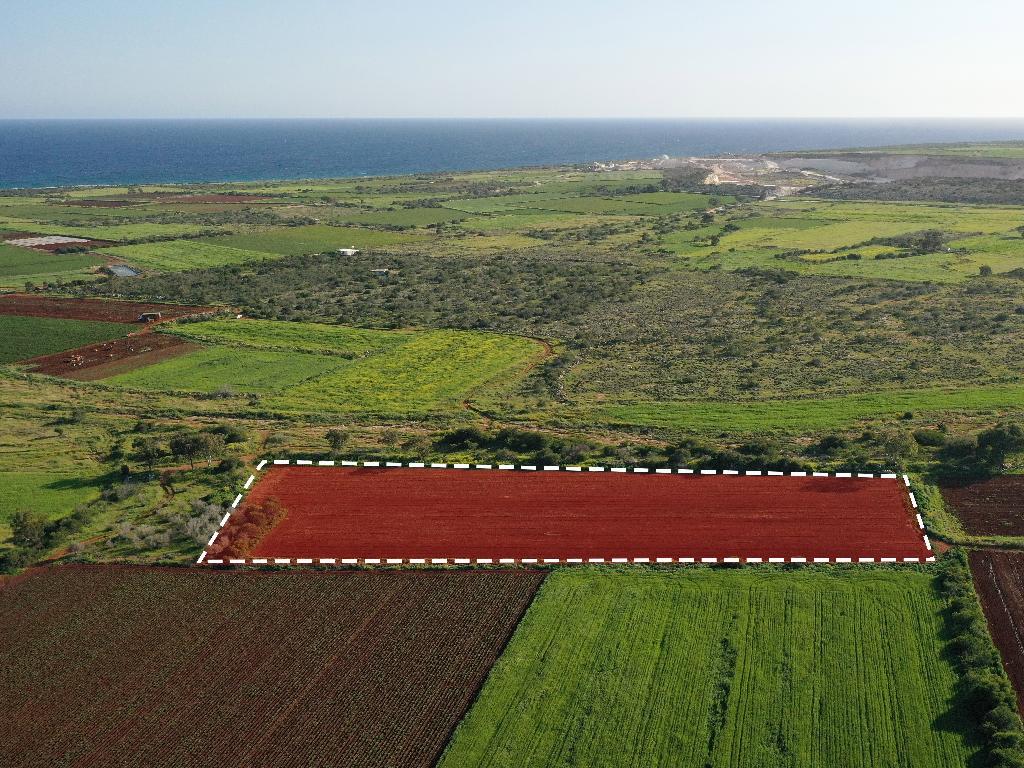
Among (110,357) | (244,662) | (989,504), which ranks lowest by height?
(244,662)

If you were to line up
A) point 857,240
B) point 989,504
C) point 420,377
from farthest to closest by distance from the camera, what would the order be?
1. point 857,240
2. point 420,377
3. point 989,504

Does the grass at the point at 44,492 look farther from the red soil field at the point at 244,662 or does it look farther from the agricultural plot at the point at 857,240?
the agricultural plot at the point at 857,240

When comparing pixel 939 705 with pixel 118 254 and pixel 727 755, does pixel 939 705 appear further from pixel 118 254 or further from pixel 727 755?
pixel 118 254

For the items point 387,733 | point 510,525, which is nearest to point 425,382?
point 510,525

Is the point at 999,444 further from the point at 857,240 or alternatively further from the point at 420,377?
the point at 857,240

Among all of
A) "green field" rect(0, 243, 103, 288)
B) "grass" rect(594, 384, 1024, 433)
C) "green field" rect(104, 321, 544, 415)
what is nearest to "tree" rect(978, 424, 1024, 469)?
"grass" rect(594, 384, 1024, 433)

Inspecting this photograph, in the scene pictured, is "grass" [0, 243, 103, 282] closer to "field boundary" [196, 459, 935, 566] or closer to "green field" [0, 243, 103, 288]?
"green field" [0, 243, 103, 288]

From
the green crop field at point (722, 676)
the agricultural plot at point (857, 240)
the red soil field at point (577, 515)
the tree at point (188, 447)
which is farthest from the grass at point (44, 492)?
the agricultural plot at point (857, 240)

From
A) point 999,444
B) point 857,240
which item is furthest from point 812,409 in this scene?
point 857,240
